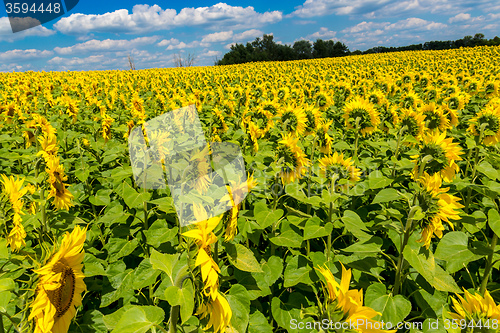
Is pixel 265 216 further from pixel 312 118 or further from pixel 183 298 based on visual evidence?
pixel 312 118

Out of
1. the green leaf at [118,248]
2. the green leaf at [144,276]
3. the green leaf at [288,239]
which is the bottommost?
the green leaf at [118,248]

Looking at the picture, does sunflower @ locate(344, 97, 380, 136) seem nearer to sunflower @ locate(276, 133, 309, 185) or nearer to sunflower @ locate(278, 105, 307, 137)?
sunflower @ locate(278, 105, 307, 137)

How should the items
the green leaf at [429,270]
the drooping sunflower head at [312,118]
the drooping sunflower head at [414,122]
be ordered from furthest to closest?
the drooping sunflower head at [312,118] < the drooping sunflower head at [414,122] < the green leaf at [429,270]

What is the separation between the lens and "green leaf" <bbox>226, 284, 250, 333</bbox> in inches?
55.8

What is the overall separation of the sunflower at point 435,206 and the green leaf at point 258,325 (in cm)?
112

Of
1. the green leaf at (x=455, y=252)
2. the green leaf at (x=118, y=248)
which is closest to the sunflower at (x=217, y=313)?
the green leaf at (x=118, y=248)

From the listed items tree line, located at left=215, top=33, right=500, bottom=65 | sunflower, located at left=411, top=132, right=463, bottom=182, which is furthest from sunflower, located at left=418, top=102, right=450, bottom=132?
tree line, located at left=215, top=33, right=500, bottom=65

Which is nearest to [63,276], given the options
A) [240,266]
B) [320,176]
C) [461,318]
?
[240,266]

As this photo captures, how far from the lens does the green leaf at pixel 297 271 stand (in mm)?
1963

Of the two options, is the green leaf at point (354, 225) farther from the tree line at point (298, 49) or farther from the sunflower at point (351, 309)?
the tree line at point (298, 49)

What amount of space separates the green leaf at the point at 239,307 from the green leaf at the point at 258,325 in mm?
278

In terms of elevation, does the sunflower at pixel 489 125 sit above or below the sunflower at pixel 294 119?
below

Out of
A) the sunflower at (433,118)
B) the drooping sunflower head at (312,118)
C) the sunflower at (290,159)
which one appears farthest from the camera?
the drooping sunflower head at (312,118)

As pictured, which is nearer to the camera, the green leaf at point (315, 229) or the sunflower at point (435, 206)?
the sunflower at point (435, 206)
